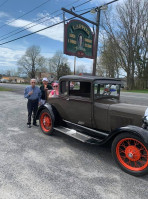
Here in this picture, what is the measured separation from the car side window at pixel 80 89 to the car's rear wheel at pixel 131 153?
48.1 inches

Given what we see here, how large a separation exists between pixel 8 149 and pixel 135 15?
31.2 metres

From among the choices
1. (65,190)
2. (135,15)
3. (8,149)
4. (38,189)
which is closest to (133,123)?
(65,190)

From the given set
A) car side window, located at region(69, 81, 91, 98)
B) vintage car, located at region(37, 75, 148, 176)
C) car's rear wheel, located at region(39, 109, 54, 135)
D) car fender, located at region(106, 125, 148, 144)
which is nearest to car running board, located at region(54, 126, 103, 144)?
vintage car, located at region(37, 75, 148, 176)

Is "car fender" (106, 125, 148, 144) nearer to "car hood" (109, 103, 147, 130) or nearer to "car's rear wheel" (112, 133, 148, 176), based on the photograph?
"car's rear wheel" (112, 133, 148, 176)

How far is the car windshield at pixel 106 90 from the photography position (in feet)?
11.1

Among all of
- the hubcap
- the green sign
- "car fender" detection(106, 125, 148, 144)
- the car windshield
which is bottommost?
the hubcap

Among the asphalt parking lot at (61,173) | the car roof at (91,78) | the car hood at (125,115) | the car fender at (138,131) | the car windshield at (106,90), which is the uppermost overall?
the car roof at (91,78)

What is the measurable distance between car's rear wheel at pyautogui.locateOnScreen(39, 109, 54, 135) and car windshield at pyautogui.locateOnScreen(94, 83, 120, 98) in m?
1.57

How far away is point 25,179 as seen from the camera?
7.86 feet

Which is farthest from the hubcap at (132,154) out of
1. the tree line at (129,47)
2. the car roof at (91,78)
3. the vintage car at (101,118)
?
the tree line at (129,47)

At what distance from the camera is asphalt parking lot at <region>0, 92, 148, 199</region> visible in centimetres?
214

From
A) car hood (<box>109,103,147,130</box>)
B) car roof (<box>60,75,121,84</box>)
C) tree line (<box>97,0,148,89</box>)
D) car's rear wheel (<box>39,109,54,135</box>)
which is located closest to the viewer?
car hood (<box>109,103,147,130</box>)

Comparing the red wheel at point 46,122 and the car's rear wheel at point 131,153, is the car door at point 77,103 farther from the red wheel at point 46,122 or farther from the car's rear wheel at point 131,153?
the car's rear wheel at point 131,153

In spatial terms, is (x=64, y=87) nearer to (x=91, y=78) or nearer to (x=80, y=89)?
(x=80, y=89)
